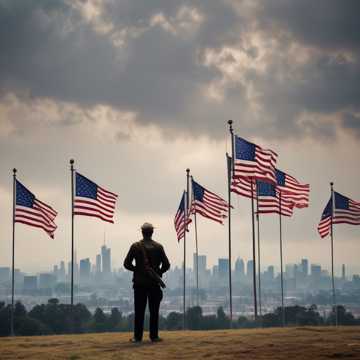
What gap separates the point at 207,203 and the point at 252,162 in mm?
7682

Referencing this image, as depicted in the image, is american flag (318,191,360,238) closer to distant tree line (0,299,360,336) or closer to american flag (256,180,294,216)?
american flag (256,180,294,216)

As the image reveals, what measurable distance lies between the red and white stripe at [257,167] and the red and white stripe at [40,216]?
9.17 metres

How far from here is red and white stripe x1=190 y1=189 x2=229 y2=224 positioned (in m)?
40.1

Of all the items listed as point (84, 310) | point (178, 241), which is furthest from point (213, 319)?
point (178, 241)

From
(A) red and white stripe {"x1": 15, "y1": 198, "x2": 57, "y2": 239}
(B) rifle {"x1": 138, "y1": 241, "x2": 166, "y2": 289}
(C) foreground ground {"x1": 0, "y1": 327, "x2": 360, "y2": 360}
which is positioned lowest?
(C) foreground ground {"x1": 0, "y1": 327, "x2": 360, "y2": 360}

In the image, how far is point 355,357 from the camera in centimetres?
1268

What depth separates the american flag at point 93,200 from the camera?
114ft

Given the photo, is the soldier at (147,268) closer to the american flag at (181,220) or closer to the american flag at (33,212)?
the american flag at (33,212)

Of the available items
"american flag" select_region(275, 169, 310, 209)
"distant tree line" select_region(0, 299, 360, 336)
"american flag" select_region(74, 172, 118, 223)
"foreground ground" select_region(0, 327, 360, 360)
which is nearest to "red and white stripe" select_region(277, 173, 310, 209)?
"american flag" select_region(275, 169, 310, 209)

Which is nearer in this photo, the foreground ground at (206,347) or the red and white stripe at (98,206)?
the foreground ground at (206,347)

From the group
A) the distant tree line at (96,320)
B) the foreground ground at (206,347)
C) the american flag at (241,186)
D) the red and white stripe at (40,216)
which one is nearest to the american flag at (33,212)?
the red and white stripe at (40,216)

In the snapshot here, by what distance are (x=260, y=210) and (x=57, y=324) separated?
10076 centimetres

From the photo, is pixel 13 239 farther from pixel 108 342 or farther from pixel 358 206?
pixel 108 342

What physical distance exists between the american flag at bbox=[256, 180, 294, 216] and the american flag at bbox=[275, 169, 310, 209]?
22.8 inches
